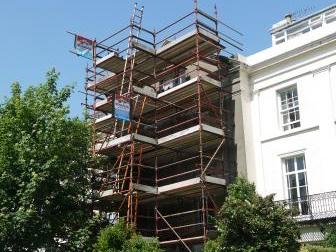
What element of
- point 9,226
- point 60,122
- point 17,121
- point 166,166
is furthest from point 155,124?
point 9,226

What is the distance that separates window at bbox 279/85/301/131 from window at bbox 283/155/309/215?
157 centimetres

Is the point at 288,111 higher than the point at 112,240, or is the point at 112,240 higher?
the point at 288,111

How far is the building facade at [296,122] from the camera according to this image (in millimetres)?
23766

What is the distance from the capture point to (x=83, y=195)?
28.4 meters

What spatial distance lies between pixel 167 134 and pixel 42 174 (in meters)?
6.86

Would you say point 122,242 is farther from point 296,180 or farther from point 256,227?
point 296,180

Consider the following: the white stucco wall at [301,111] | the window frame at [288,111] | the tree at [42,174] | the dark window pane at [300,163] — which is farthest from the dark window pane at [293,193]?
the tree at [42,174]

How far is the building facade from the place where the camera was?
2377cm

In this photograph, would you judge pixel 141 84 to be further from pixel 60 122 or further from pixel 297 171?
pixel 297 171

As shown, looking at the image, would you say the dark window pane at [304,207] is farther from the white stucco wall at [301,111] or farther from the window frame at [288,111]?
the window frame at [288,111]

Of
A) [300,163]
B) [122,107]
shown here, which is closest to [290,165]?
[300,163]

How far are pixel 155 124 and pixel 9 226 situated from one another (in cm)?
870

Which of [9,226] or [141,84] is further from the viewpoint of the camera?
[141,84]

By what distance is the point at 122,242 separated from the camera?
23422 mm
